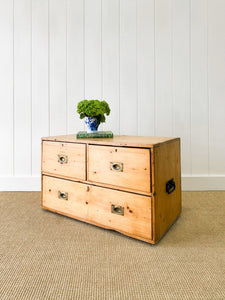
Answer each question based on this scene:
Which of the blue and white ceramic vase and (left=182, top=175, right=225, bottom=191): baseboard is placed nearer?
the blue and white ceramic vase

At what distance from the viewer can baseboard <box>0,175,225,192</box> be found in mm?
2010

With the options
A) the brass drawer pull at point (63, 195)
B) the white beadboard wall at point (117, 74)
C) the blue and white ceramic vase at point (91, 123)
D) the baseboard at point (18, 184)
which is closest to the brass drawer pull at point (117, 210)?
the brass drawer pull at point (63, 195)

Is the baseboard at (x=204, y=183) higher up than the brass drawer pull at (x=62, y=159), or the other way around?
the brass drawer pull at (x=62, y=159)

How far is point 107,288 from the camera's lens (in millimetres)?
809

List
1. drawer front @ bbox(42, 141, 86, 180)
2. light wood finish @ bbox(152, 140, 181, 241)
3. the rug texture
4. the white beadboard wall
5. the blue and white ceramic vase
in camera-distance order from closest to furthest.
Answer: the rug texture
light wood finish @ bbox(152, 140, 181, 241)
drawer front @ bbox(42, 141, 86, 180)
the blue and white ceramic vase
the white beadboard wall

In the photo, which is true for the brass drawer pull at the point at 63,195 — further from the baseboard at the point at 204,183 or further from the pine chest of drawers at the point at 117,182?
the baseboard at the point at 204,183

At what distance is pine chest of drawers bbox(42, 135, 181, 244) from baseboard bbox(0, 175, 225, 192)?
57 cm

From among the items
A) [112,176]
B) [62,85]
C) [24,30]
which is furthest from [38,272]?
[24,30]

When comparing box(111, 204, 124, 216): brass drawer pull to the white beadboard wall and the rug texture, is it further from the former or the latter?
the white beadboard wall

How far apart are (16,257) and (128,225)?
0.55 metres

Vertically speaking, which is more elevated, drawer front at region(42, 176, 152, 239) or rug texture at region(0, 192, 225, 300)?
drawer front at region(42, 176, 152, 239)

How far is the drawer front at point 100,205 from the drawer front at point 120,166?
0.19 feet

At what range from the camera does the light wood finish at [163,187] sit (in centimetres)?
111

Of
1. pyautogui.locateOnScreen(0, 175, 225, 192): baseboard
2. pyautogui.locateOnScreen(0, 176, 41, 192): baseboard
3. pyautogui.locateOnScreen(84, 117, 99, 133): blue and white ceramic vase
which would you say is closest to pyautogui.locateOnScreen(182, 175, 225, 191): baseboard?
pyautogui.locateOnScreen(0, 175, 225, 192): baseboard
